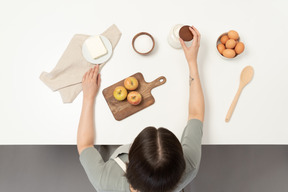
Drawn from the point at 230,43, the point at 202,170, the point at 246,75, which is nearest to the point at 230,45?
the point at 230,43

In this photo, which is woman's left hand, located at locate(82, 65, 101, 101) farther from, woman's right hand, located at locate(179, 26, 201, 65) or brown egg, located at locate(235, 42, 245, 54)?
brown egg, located at locate(235, 42, 245, 54)

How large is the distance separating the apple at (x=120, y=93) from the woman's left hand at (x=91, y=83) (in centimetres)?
8

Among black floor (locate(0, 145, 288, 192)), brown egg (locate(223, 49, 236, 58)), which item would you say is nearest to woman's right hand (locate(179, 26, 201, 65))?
brown egg (locate(223, 49, 236, 58))

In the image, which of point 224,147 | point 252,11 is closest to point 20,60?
point 252,11

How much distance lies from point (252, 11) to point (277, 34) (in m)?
0.14

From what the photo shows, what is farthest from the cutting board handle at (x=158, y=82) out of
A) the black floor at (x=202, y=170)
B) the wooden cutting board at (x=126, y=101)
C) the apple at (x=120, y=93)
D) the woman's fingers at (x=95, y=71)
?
the black floor at (x=202, y=170)

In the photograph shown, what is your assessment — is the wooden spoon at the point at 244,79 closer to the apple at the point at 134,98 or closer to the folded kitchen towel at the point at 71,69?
the apple at the point at 134,98

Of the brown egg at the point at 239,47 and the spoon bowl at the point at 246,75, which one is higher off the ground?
the brown egg at the point at 239,47

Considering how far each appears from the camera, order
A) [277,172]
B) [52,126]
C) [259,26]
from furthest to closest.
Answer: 1. [277,172]
2. [259,26]
3. [52,126]

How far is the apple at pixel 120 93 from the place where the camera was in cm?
75

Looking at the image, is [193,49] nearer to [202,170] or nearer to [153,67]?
[153,67]

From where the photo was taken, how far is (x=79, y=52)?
2.69ft

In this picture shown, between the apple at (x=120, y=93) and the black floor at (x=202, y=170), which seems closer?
the apple at (x=120, y=93)

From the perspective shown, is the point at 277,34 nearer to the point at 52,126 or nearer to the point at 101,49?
the point at 101,49
